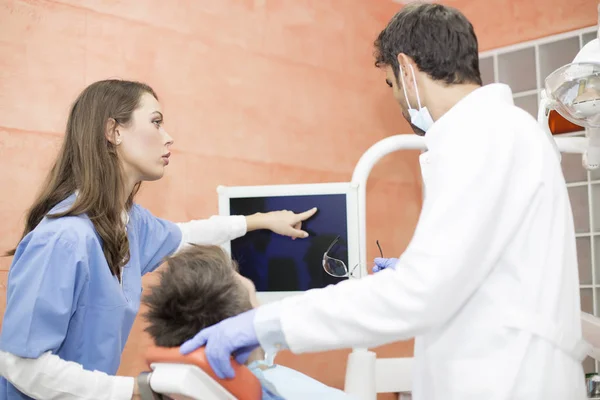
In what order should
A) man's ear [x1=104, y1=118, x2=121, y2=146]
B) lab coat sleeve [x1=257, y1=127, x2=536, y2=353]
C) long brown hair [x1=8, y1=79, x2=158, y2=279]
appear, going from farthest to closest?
man's ear [x1=104, y1=118, x2=121, y2=146] → long brown hair [x1=8, y1=79, x2=158, y2=279] → lab coat sleeve [x1=257, y1=127, x2=536, y2=353]

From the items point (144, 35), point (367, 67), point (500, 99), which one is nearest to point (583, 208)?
point (367, 67)

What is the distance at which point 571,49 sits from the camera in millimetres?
3844

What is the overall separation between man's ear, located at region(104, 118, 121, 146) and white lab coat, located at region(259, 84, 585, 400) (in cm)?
97

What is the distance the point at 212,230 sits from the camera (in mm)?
2432

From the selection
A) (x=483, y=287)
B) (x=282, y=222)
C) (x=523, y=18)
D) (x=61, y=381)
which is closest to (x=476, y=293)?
(x=483, y=287)

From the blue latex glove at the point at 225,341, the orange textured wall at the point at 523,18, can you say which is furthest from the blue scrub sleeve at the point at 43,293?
the orange textured wall at the point at 523,18

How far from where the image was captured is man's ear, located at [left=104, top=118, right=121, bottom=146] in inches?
79.5

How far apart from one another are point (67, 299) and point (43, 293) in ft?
0.18

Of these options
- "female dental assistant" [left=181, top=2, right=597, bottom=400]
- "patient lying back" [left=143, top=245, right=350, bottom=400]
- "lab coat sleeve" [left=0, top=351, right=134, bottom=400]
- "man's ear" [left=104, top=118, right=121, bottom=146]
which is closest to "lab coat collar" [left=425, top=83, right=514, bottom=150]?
"female dental assistant" [left=181, top=2, right=597, bottom=400]

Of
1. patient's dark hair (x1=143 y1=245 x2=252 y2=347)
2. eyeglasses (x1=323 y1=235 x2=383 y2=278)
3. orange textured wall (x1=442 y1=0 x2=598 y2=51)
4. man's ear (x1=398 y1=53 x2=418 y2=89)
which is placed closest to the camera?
patient's dark hair (x1=143 y1=245 x2=252 y2=347)

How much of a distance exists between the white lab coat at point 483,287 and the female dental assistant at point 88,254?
65cm

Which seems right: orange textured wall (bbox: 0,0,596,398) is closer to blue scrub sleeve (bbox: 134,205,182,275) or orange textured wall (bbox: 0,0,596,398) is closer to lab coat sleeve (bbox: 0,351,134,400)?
blue scrub sleeve (bbox: 134,205,182,275)

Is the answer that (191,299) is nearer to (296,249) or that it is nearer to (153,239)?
(153,239)

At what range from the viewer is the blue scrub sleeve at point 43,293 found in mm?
1598
